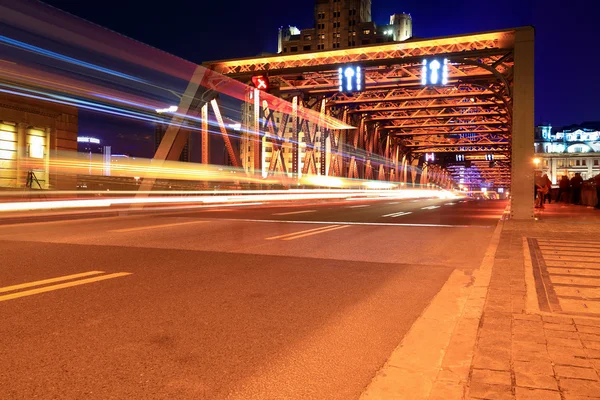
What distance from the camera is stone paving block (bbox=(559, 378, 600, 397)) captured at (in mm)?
2848

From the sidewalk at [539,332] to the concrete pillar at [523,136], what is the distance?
1029 cm

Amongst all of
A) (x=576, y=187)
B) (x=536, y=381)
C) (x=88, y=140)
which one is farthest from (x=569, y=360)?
(x=88, y=140)

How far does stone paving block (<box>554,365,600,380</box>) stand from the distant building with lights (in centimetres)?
14521

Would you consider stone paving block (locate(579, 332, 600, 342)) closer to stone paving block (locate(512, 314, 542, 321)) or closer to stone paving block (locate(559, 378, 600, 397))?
stone paving block (locate(512, 314, 542, 321))

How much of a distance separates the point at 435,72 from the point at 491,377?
18714 millimetres

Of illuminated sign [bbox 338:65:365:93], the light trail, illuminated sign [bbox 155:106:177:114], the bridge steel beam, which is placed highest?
the bridge steel beam

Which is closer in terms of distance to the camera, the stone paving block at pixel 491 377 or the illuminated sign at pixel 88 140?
the stone paving block at pixel 491 377

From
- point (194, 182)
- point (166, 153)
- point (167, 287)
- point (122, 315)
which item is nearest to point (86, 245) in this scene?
point (167, 287)

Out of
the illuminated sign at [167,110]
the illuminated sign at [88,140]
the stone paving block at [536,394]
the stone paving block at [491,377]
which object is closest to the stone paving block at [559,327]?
the stone paving block at [491,377]

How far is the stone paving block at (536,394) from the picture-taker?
9.09 feet

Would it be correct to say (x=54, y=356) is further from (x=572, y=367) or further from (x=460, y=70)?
(x=460, y=70)

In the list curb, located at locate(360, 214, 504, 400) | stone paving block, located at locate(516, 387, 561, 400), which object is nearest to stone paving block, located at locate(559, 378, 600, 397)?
stone paving block, located at locate(516, 387, 561, 400)

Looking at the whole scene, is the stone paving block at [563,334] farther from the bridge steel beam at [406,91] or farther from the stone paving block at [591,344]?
the bridge steel beam at [406,91]

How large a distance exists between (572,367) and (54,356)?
3546 mm
